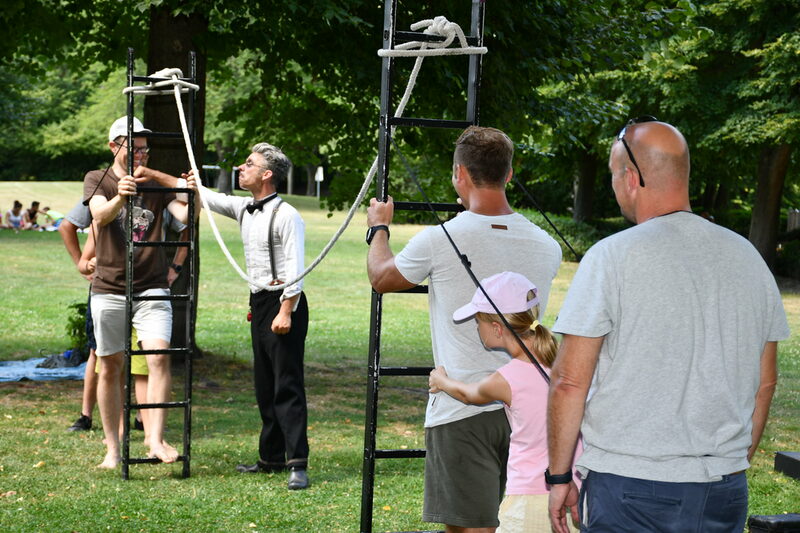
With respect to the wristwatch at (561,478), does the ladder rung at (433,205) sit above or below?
above

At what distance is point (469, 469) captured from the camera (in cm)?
427

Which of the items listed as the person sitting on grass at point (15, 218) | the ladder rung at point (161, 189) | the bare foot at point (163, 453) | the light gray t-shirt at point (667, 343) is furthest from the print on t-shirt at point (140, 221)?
the person sitting on grass at point (15, 218)

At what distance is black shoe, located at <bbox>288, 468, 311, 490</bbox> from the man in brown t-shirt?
89cm

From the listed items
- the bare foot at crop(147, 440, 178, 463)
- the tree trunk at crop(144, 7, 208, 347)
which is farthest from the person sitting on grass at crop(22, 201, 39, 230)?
the bare foot at crop(147, 440, 178, 463)

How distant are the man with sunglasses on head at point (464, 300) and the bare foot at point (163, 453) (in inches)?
141

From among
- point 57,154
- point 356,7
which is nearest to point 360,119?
point 356,7

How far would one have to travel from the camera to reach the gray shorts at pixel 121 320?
7.52m

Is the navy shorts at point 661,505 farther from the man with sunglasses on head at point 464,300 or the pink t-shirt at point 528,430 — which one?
the man with sunglasses on head at point 464,300

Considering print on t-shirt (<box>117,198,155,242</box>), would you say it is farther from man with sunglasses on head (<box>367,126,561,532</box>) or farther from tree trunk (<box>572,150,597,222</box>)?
tree trunk (<box>572,150,597,222</box>)

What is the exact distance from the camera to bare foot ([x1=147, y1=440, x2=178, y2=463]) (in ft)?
24.4

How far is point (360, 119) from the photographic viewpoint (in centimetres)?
1306

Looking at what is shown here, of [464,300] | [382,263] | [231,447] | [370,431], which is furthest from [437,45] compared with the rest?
[231,447]

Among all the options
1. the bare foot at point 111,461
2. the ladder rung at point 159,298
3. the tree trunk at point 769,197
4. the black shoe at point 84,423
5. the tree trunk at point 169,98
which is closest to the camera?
the ladder rung at point 159,298

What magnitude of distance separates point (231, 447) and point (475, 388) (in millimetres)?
4932
